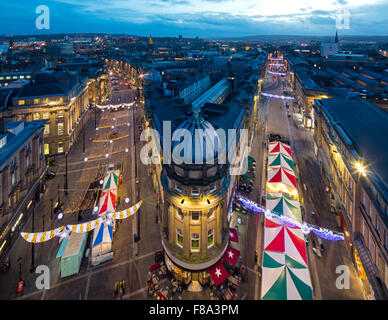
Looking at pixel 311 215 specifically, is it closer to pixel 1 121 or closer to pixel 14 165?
pixel 14 165

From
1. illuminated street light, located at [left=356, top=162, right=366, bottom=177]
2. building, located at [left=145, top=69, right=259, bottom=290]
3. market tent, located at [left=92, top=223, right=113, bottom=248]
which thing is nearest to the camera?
building, located at [left=145, top=69, right=259, bottom=290]

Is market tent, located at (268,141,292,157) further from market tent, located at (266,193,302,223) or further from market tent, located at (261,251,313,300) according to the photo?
market tent, located at (261,251,313,300)

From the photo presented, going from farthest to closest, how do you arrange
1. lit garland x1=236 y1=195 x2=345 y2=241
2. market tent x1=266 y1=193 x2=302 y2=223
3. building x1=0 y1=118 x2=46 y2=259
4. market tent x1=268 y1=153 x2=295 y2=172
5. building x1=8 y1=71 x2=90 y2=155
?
building x1=8 y1=71 x2=90 y2=155, market tent x1=268 y1=153 x2=295 y2=172, market tent x1=266 y1=193 x2=302 y2=223, building x1=0 y1=118 x2=46 y2=259, lit garland x1=236 y1=195 x2=345 y2=241

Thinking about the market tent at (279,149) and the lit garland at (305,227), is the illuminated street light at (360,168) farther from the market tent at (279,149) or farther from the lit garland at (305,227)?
the market tent at (279,149)

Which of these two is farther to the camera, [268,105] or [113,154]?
[268,105]

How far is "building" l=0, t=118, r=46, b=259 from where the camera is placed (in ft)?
91.1

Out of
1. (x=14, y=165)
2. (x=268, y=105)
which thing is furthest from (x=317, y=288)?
(x=268, y=105)

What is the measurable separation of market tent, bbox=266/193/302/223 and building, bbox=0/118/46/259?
34.6m

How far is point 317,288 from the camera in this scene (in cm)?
2434

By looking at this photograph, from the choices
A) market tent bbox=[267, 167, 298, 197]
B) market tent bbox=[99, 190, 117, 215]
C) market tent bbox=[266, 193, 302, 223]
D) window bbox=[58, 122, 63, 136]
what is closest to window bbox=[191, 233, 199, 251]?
market tent bbox=[266, 193, 302, 223]

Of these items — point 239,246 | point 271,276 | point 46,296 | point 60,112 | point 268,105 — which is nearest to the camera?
point 271,276

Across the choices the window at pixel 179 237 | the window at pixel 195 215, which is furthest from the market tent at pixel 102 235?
the window at pixel 195 215

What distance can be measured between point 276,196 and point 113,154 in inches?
1618

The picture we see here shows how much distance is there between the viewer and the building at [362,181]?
20.0 metres
